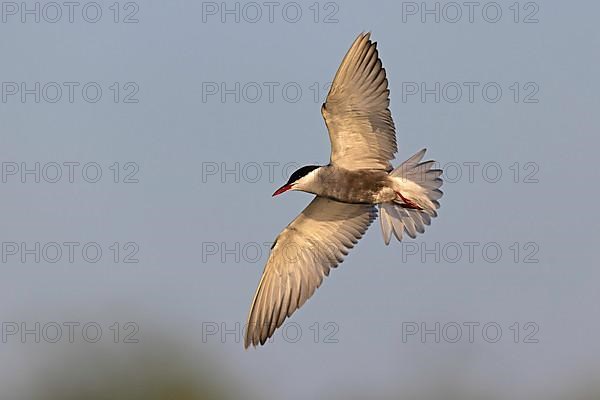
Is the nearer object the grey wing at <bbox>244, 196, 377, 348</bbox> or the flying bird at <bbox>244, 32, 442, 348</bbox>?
the flying bird at <bbox>244, 32, 442, 348</bbox>

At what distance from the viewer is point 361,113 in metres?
11.1

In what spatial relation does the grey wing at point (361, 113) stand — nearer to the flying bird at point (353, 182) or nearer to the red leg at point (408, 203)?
the flying bird at point (353, 182)

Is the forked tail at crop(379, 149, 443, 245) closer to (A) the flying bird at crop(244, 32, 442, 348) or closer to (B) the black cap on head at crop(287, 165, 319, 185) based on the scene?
(A) the flying bird at crop(244, 32, 442, 348)

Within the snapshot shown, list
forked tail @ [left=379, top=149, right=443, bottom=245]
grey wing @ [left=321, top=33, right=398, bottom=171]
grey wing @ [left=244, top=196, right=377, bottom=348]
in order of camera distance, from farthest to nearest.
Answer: grey wing @ [left=244, top=196, right=377, bottom=348] → forked tail @ [left=379, top=149, right=443, bottom=245] → grey wing @ [left=321, top=33, right=398, bottom=171]

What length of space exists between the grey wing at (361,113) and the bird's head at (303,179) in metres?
0.22

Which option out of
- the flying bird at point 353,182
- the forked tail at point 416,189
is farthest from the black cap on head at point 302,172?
the forked tail at point 416,189

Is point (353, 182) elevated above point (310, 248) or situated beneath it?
elevated above

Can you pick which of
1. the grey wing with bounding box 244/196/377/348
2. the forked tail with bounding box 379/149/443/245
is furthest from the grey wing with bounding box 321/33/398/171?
the grey wing with bounding box 244/196/377/348

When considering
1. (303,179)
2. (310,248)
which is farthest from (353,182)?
(310,248)

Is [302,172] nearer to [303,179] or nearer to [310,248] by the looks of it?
[303,179]

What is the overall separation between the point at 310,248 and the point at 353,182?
3.30 feet

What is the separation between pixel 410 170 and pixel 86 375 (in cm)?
1736

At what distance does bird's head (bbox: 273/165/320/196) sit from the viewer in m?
11.3

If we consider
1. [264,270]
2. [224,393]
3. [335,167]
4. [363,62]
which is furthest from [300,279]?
[224,393]
